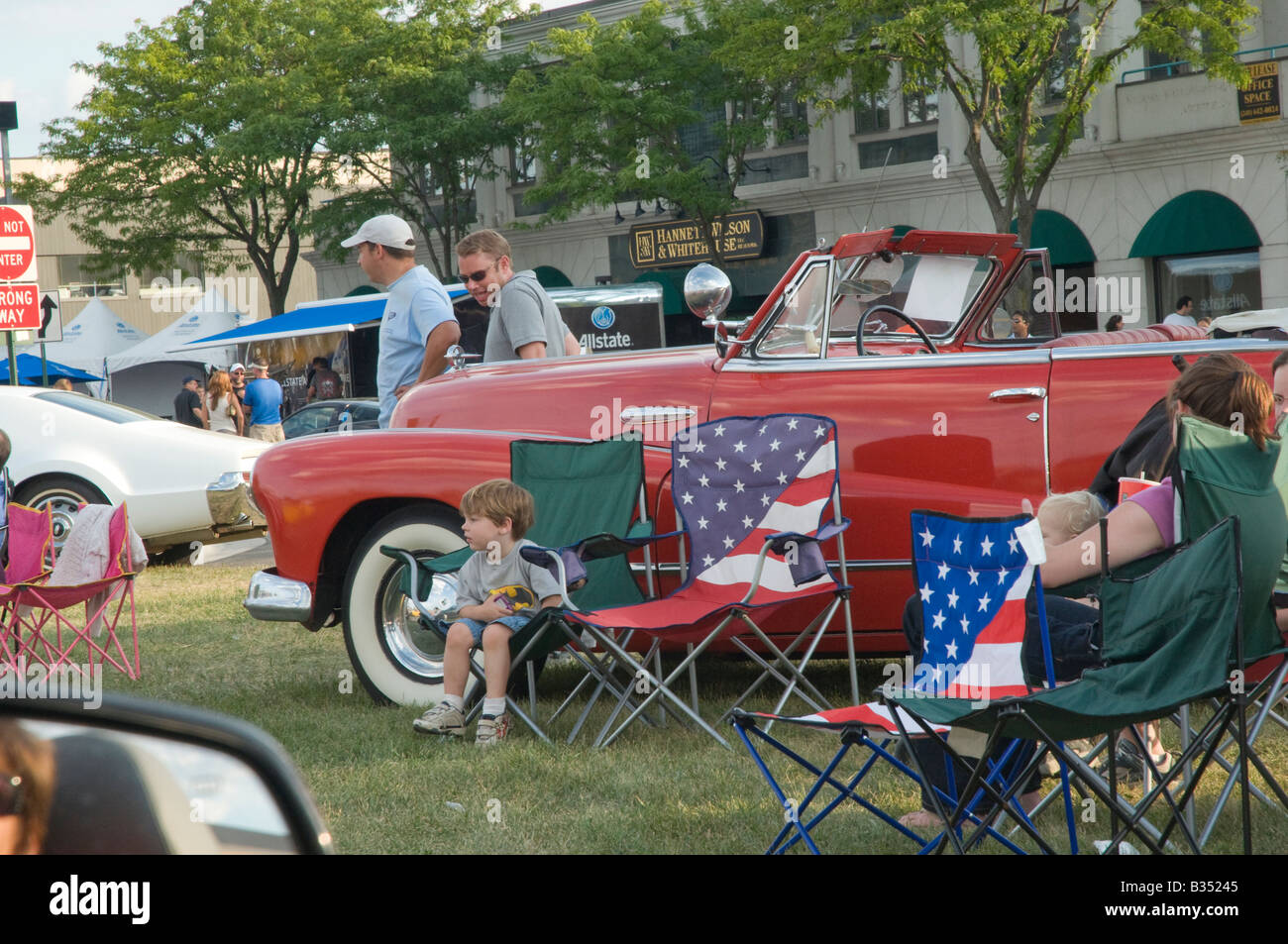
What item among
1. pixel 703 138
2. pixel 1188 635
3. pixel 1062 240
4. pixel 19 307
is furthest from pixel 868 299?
pixel 703 138

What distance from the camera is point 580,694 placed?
5844 mm

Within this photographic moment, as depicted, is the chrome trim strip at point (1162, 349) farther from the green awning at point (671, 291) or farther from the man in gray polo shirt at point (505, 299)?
the green awning at point (671, 291)

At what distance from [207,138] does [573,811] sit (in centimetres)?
2740

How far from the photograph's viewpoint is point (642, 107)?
24188 millimetres

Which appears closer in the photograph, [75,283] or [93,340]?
[93,340]

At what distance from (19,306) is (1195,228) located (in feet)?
54.1

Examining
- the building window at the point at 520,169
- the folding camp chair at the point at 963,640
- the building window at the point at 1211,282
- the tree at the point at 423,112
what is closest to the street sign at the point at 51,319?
the tree at the point at 423,112

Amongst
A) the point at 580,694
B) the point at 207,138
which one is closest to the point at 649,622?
the point at 580,694

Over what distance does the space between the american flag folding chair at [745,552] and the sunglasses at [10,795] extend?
12.3ft

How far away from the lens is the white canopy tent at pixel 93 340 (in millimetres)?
30031

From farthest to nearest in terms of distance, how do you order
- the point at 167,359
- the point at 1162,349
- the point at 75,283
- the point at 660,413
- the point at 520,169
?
1. the point at 75,283
2. the point at 520,169
3. the point at 167,359
4. the point at 660,413
5. the point at 1162,349

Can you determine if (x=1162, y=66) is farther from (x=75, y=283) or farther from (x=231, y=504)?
(x=75, y=283)

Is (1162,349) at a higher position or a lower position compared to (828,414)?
higher

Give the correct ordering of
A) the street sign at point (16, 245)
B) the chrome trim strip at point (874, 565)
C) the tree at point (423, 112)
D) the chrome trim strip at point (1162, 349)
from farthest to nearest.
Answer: the tree at point (423, 112)
the street sign at point (16, 245)
the chrome trim strip at point (874, 565)
the chrome trim strip at point (1162, 349)
